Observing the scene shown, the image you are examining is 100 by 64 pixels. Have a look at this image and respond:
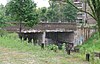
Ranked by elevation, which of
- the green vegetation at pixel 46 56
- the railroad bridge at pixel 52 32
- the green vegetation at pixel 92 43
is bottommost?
the green vegetation at pixel 92 43

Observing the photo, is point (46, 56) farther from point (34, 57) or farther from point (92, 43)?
point (92, 43)

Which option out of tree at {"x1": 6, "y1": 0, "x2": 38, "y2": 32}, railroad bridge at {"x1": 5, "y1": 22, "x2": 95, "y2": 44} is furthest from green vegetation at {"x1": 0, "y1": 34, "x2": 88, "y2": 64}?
railroad bridge at {"x1": 5, "y1": 22, "x2": 95, "y2": 44}

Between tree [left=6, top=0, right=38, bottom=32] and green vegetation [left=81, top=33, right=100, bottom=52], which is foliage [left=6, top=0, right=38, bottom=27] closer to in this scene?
tree [left=6, top=0, right=38, bottom=32]

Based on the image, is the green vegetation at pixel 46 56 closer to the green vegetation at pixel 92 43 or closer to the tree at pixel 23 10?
the tree at pixel 23 10

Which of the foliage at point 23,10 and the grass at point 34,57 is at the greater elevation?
the foliage at point 23,10

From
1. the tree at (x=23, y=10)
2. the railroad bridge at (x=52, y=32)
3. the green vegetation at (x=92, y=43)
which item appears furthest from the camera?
the railroad bridge at (x=52, y=32)

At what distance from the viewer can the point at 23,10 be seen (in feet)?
102

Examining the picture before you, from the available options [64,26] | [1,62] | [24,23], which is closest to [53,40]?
[64,26]

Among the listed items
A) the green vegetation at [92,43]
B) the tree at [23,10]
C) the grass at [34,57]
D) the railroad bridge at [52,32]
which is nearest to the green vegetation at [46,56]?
the grass at [34,57]

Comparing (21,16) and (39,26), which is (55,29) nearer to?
(39,26)

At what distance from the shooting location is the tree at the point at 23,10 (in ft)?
102

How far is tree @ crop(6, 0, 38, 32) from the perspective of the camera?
31.0m

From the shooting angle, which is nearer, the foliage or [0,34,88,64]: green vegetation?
[0,34,88,64]: green vegetation

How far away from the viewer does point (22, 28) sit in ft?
119
